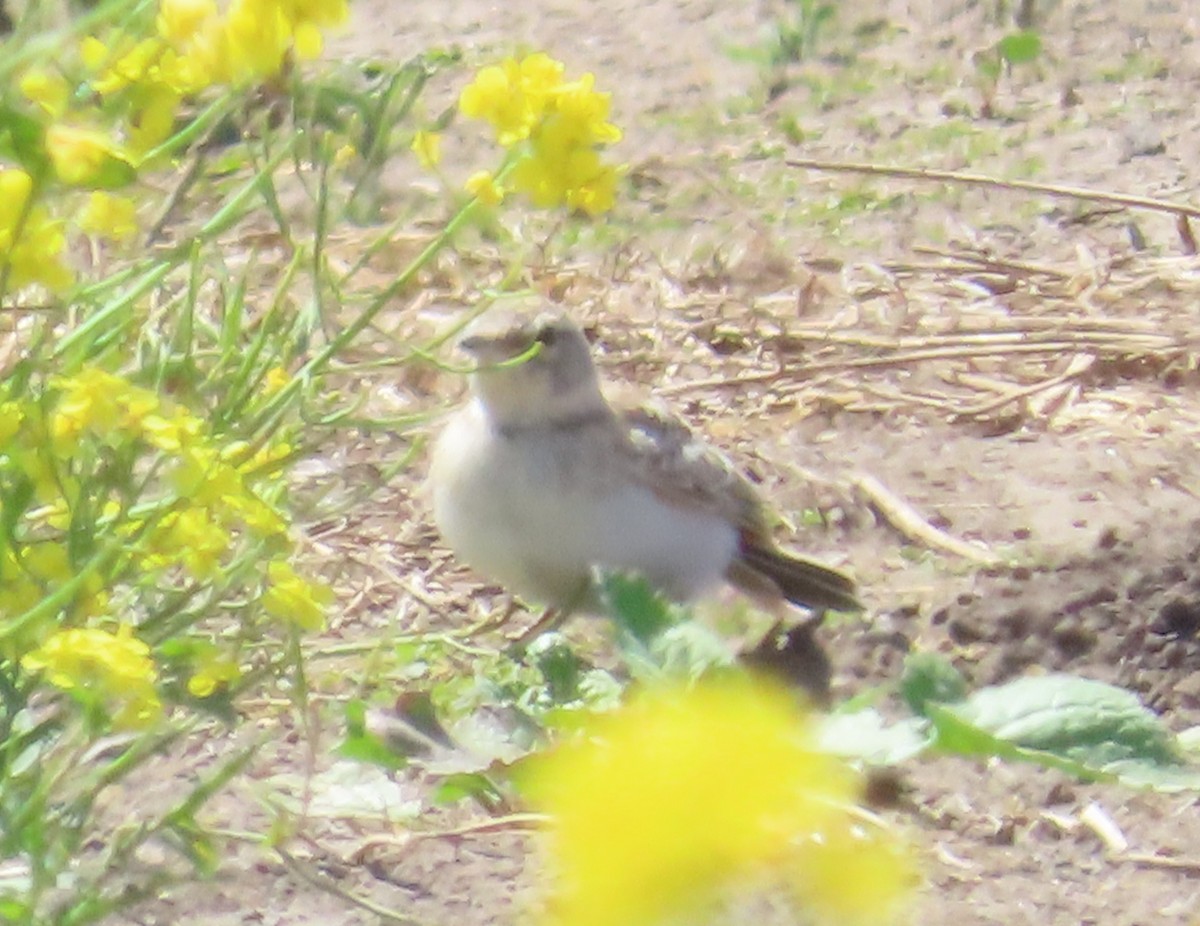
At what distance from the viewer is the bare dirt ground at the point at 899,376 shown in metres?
3.76

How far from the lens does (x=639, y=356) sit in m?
6.38

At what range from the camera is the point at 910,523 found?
5375mm

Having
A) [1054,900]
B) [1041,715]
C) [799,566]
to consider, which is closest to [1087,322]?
[799,566]

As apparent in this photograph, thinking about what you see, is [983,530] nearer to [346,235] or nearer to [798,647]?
[798,647]

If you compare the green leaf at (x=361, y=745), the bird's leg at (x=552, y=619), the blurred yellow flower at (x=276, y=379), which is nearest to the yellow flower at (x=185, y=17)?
the blurred yellow flower at (x=276, y=379)

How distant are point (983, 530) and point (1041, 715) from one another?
2.77 metres

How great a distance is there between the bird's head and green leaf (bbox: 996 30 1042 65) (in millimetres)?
3404

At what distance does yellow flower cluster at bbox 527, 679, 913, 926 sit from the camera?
106 centimetres

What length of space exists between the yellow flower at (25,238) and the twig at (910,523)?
326 centimetres

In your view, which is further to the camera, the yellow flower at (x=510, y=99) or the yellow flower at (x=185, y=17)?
the yellow flower at (x=510, y=99)

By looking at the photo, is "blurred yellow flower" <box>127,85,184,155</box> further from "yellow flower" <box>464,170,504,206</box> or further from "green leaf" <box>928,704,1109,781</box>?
"green leaf" <box>928,704,1109,781</box>

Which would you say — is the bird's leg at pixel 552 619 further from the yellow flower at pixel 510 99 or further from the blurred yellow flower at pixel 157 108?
the blurred yellow flower at pixel 157 108

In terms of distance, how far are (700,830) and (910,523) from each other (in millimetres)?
4359

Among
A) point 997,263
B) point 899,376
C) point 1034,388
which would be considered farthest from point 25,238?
point 997,263
